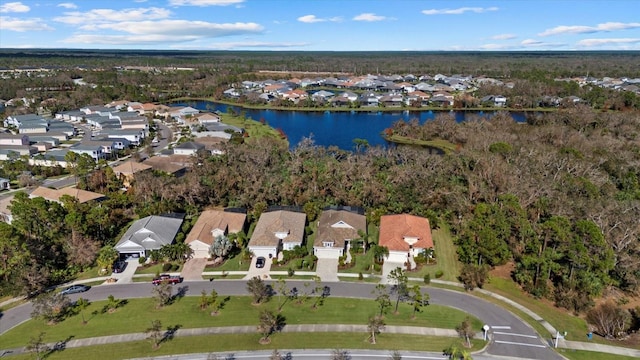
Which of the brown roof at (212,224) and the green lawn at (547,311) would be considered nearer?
the green lawn at (547,311)

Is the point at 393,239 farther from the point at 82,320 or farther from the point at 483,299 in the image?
the point at 82,320

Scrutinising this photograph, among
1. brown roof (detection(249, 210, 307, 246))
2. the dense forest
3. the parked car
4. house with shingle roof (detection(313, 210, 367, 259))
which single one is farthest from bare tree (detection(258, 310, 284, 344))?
the dense forest

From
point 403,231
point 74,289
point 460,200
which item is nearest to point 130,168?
point 74,289

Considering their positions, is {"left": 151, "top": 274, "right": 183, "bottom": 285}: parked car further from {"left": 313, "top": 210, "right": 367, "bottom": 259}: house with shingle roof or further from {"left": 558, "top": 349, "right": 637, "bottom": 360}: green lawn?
{"left": 558, "top": 349, "right": 637, "bottom": 360}: green lawn

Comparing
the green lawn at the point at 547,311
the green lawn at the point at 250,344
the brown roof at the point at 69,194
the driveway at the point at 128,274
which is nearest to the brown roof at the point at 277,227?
the driveway at the point at 128,274

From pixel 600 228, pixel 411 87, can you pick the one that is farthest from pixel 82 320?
pixel 411 87

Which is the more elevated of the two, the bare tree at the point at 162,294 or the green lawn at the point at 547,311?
the bare tree at the point at 162,294

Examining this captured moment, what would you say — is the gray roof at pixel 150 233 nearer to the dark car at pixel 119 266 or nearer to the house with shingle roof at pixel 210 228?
the dark car at pixel 119 266
